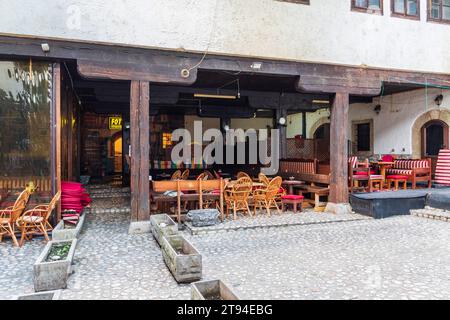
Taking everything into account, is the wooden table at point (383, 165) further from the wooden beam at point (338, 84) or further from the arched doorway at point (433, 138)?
the wooden beam at point (338, 84)

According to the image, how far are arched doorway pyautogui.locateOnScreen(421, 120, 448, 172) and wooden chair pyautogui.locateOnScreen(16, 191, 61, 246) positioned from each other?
32.6 ft

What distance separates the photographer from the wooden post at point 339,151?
7.87 m

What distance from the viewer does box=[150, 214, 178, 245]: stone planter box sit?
16.8ft

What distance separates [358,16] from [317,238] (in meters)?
4.90

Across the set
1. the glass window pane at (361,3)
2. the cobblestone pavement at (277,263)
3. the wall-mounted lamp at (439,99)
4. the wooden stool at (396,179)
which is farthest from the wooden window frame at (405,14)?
the cobblestone pavement at (277,263)

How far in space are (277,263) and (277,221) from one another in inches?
95.1

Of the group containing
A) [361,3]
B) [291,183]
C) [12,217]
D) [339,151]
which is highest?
[361,3]

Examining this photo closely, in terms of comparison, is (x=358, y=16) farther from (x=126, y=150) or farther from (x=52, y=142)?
(x=126, y=150)

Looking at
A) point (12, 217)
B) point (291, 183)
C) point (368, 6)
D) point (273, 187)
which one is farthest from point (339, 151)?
point (12, 217)

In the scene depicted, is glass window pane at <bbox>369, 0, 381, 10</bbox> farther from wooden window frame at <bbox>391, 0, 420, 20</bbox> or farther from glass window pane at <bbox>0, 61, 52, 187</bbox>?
glass window pane at <bbox>0, 61, 52, 187</bbox>

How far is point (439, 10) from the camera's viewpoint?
28.3 feet

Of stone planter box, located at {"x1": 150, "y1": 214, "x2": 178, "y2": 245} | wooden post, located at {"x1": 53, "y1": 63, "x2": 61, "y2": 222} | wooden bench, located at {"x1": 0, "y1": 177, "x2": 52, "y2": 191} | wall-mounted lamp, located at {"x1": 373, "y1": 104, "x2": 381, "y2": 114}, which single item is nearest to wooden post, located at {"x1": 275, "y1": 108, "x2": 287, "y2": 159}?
wall-mounted lamp, located at {"x1": 373, "y1": 104, "x2": 381, "y2": 114}

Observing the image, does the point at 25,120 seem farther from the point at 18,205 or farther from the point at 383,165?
the point at 383,165
